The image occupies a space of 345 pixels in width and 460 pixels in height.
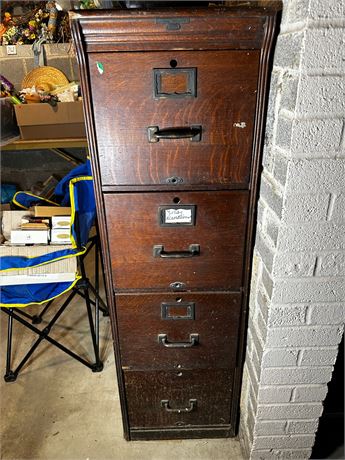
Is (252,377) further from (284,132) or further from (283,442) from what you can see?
(284,132)

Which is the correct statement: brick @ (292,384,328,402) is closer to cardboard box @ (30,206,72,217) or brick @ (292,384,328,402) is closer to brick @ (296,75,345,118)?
brick @ (296,75,345,118)

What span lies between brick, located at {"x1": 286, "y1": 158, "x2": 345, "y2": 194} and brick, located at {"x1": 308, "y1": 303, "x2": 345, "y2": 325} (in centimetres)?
35

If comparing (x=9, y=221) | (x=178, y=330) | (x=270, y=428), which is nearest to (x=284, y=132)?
(x=178, y=330)

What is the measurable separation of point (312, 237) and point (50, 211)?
1.13 metres

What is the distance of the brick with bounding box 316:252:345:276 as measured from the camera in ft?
2.99

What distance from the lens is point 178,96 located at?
88cm

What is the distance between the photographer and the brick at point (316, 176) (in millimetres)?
812

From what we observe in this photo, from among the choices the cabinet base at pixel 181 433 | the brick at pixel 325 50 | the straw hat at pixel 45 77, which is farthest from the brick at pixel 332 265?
the straw hat at pixel 45 77

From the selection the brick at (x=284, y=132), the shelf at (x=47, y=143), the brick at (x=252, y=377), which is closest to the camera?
the brick at (x=284, y=132)

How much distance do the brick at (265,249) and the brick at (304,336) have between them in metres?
0.21

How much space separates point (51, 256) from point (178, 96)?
35.5 inches

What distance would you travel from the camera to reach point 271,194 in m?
0.93

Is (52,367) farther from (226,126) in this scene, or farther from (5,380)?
(226,126)

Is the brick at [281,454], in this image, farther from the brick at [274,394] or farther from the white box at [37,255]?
the white box at [37,255]
